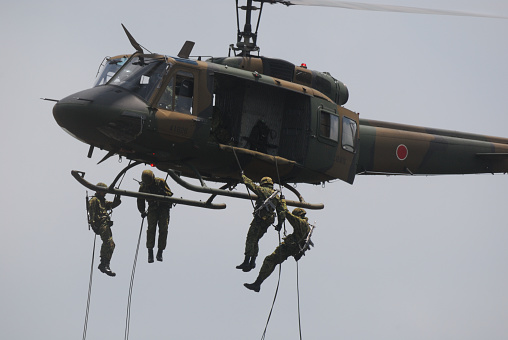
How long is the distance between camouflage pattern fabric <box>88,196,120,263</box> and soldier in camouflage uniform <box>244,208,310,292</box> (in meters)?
3.29

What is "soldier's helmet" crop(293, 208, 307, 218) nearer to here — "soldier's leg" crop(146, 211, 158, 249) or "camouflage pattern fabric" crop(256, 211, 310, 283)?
"camouflage pattern fabric" crop(256, 211, 310, 283)

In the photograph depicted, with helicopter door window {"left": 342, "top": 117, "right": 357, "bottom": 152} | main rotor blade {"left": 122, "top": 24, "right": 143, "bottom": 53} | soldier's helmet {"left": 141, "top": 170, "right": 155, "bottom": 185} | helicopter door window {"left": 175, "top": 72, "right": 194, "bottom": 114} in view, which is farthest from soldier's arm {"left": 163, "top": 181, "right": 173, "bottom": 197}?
helicopter door window {"left": 342, "top": 117, "right": 357, "bottom": 152}

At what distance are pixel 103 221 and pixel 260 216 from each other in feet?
12.1

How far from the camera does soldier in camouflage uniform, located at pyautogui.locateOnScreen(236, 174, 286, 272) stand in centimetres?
2080

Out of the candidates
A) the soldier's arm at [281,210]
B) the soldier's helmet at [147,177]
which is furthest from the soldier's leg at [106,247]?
the soldier's arm at [281,210]

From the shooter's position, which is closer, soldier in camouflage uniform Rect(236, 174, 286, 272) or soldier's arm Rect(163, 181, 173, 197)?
soldier in camouflage uniform Rect(236, 174, 286, 272)

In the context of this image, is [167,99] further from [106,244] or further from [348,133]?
[348,133]

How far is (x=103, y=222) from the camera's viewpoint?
2303 cm

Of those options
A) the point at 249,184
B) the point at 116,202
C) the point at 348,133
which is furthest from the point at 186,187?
the point at 348,133

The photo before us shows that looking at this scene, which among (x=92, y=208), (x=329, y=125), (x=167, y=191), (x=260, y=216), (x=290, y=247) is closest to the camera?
(x=260, y=216)

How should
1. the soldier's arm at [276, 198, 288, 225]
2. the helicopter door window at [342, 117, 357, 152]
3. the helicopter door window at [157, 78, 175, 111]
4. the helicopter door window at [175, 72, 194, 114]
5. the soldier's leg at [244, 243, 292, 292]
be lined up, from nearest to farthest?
the helicopter door window at [157, 78, 175, 111] → the helicopter door window at [175, 72, 194, 114] → the soldier's arm at [276, 198, 288, 225] → the soldier's leg at [244, 243, 292, 292] → the helicopter door window at [342, 117, 357, 152]

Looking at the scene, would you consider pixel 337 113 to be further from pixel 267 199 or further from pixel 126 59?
pixel 126 59

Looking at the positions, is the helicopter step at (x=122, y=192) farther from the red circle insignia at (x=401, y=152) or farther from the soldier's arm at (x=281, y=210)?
the red circle insignia at (x=401, y=152)

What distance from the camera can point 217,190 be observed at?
20.8m
